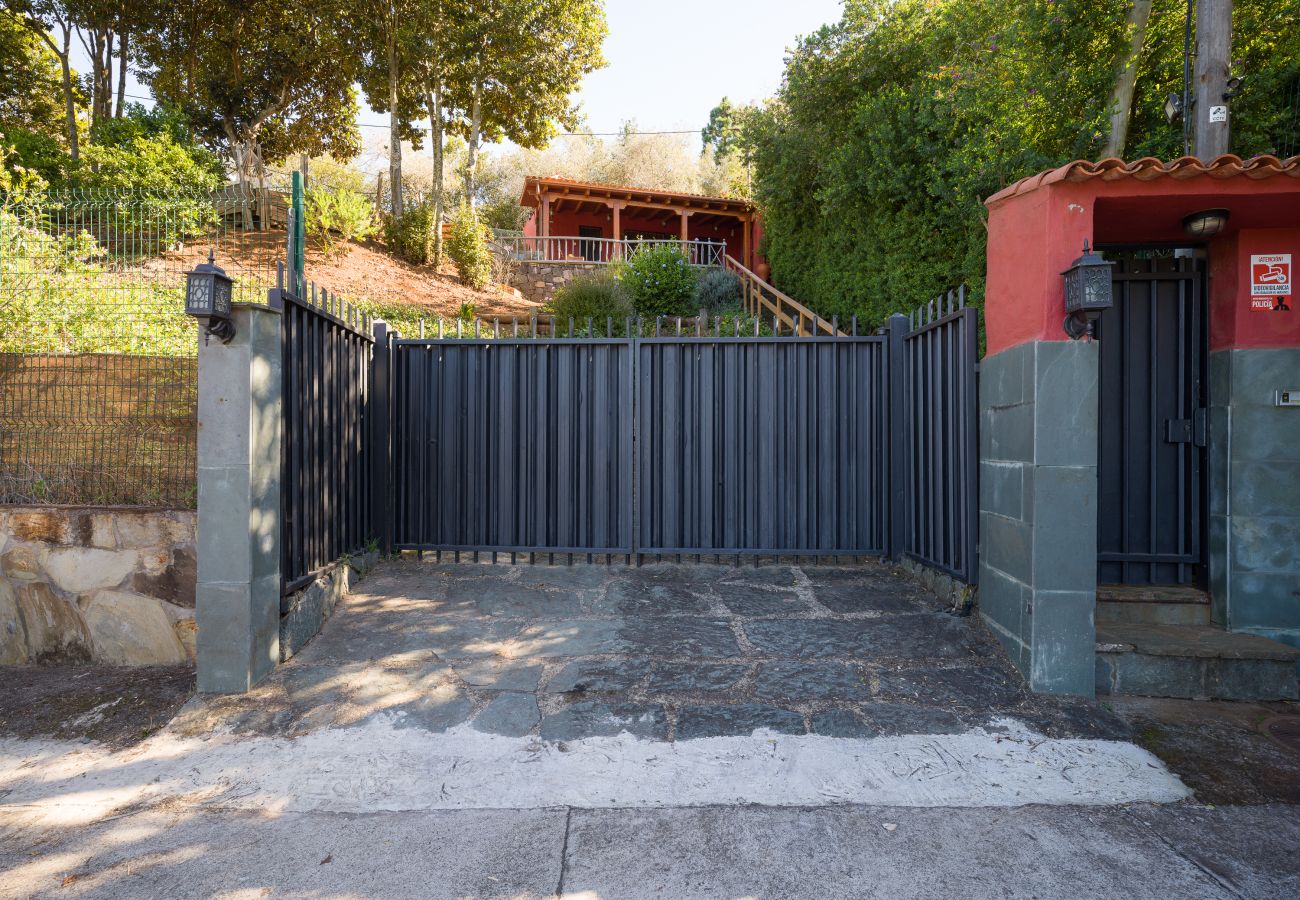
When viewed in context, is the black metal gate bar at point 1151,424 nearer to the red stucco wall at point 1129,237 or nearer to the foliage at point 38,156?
the red stucco wall at point 1129,237

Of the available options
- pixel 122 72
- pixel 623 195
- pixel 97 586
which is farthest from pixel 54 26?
pixel 97 586

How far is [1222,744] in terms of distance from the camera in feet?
11.2

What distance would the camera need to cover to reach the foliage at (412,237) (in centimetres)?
1678

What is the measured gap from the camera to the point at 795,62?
14.5 meters

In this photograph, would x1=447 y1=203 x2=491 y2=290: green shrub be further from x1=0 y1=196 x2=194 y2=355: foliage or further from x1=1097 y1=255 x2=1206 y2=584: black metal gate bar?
x1=1097 y1=255 x2=1206 y2=584: black metal gate bar

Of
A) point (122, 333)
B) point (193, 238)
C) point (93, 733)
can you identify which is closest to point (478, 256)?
point (193, 238)

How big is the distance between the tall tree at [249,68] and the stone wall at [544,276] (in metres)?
6.17

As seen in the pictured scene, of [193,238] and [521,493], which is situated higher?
[193,238]

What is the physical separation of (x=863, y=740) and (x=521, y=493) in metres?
3.12

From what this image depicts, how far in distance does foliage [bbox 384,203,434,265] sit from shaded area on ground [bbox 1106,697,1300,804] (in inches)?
630

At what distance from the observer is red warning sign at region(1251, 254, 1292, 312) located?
429 centimetres

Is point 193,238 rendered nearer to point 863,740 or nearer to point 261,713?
point 261,713

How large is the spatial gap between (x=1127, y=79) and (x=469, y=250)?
12479 mm

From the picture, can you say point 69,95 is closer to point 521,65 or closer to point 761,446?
point 521,65
